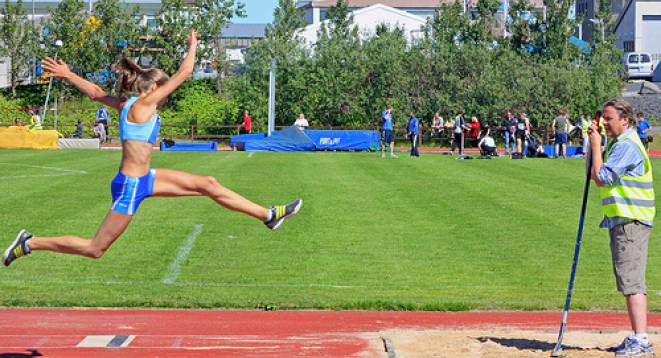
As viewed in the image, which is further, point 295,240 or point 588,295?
point 295,240

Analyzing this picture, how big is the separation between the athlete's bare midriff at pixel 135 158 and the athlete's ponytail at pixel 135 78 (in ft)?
1.45

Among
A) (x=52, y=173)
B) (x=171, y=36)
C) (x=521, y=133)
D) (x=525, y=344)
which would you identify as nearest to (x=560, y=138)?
(x=521, y=133)

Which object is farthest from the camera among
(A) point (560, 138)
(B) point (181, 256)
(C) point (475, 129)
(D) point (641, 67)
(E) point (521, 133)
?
(D) point (641, 67)

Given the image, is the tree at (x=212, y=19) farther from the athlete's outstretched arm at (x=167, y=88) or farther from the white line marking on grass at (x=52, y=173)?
the athlete's outstretched arm at (x=167, y=88)

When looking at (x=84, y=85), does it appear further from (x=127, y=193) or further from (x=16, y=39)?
(x=16, y=39)

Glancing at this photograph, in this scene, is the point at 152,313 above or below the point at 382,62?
below

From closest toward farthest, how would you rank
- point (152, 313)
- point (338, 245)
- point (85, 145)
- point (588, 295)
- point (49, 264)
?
1. point (152, 313)
2. point (588, 295)
3. point (49, 264)
4. point (338, 245)
5. point (85, 145)

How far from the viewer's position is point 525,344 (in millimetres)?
10625

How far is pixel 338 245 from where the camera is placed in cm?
1762

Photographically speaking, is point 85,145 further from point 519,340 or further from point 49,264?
point 519,340

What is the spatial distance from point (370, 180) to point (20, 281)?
15.4m

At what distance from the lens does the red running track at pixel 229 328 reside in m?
10.4

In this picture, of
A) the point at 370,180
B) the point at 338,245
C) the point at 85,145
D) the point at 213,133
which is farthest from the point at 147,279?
the point at 213,133

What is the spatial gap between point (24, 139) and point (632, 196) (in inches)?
1536
